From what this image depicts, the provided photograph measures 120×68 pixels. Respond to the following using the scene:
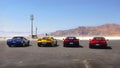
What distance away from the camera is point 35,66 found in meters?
14.6

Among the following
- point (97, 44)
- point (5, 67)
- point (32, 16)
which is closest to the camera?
point (5, 67)

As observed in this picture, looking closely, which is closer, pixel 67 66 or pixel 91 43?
pixel 67 66

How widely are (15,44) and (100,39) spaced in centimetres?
1051

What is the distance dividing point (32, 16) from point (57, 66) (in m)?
83.8

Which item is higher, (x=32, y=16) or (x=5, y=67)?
(x=32, y=16)

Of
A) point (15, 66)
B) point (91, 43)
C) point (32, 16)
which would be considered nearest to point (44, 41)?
point (91, 43)

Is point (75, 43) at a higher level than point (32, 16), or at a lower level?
lower

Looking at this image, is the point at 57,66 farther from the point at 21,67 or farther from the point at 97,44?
the point at 97,44

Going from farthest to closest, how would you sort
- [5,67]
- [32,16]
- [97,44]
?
[32,16], [97,44], [5,67]

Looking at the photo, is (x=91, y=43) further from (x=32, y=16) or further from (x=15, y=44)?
(x=32, y=16)

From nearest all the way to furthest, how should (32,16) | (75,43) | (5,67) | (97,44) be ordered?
1. (5,67)
2. (97,44)
3. (75,43)
4. (32,16)

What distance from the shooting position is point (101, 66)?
1463 cm

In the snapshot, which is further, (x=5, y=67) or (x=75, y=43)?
(x=75, y=43)

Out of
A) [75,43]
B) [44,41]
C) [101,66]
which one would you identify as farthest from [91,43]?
[101,66]
